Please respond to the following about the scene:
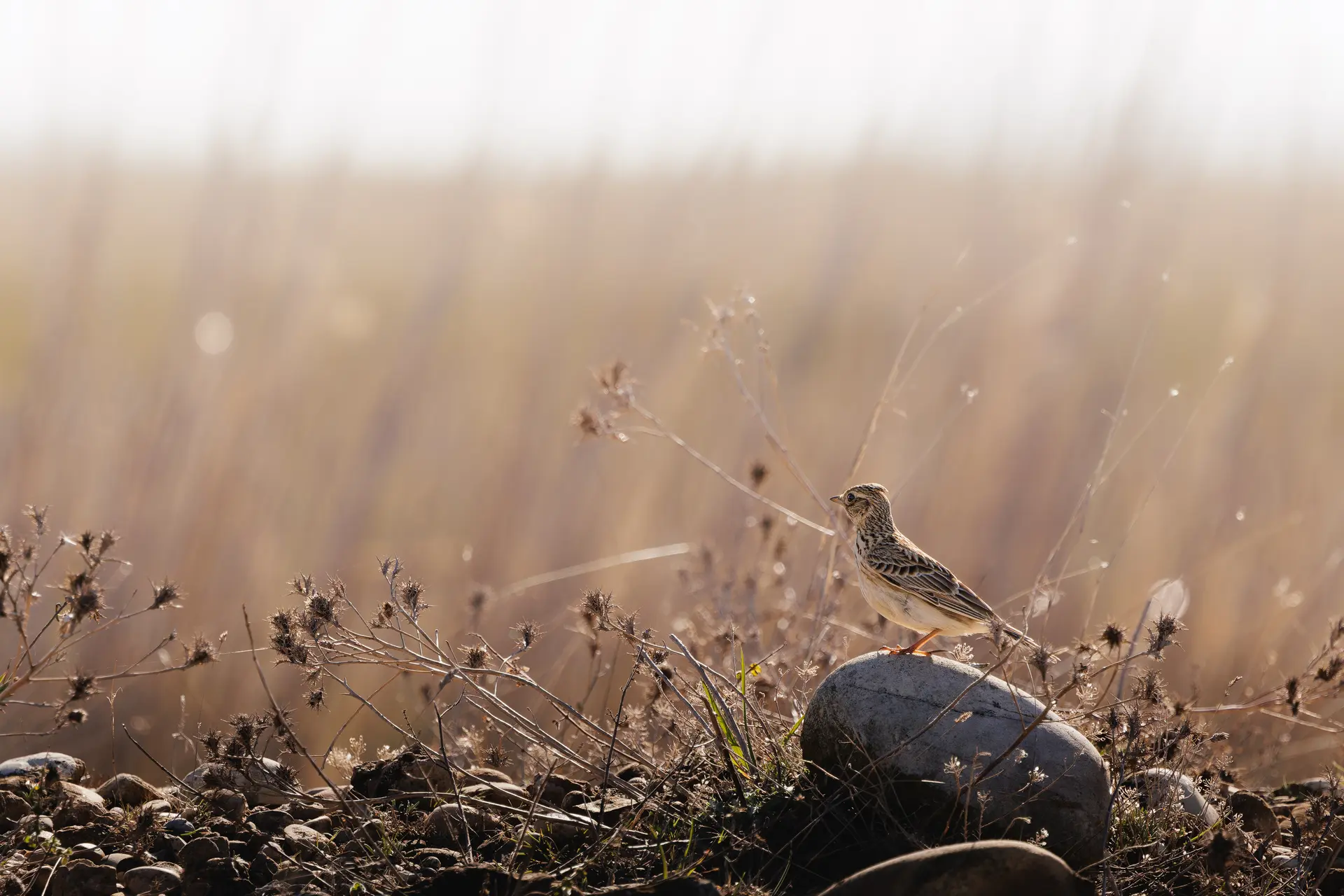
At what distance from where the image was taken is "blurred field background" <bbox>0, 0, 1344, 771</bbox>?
16.4 feet

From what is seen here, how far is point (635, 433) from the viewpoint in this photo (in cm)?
634

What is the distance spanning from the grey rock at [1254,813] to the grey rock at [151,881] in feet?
8.64

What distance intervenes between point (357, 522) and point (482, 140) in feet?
6.64

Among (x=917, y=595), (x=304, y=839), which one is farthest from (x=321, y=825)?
(x=917, y=595)

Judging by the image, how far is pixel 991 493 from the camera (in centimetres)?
539

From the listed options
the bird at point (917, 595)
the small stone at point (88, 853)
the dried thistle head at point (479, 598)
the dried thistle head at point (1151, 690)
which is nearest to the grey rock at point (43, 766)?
the small stone at point (88, 853)

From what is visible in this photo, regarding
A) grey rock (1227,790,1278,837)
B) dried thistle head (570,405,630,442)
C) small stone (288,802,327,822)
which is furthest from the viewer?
dried thistle head (570,405,630,442)

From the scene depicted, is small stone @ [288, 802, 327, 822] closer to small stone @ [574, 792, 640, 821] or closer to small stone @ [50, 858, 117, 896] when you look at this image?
small stone @ [50, 858, 117, 896]

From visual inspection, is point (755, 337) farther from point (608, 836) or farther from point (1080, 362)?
point (608, 836)

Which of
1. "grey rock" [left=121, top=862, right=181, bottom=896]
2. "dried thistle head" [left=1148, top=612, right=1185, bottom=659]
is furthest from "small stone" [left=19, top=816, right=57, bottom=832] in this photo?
"dried thistle head" [left=1148, top=612, right=1185, bottom=659]

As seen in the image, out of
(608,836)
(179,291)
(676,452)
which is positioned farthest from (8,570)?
(676,452)

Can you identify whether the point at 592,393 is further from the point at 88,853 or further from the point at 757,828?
the point at 88,853

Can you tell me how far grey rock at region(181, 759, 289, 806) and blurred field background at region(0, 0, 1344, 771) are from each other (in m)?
1.67

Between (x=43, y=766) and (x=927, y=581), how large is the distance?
2.31 metres
